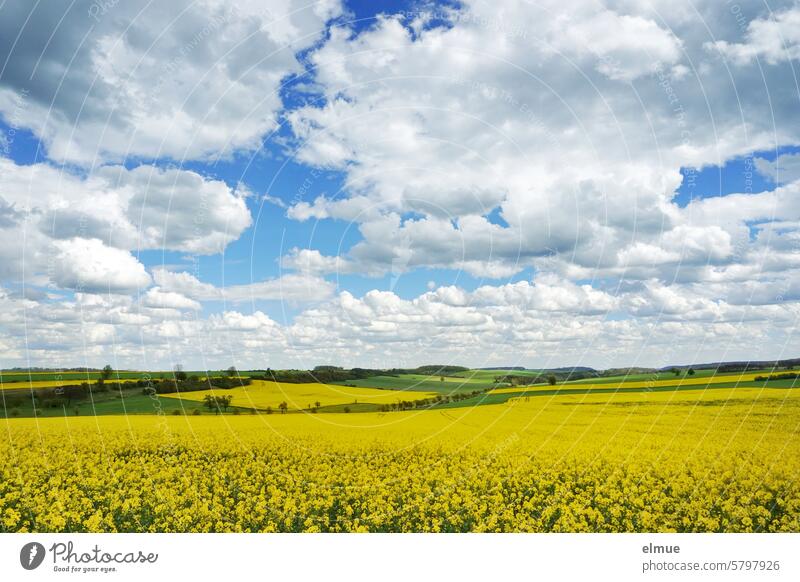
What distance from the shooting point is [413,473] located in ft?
44.3

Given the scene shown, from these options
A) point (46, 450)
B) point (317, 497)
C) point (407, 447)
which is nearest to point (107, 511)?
point (317, 497)

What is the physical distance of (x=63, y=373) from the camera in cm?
2147

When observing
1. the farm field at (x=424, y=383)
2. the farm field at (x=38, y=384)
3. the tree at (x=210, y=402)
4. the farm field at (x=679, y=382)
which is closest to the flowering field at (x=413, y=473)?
the farm field at (x=38, y=384)

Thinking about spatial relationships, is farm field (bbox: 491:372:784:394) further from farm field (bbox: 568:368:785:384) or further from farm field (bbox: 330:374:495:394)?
farm field (bbox: 330:374:495:394)

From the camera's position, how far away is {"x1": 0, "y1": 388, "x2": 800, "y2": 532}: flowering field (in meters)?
11.4

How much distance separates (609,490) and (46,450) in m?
15.6

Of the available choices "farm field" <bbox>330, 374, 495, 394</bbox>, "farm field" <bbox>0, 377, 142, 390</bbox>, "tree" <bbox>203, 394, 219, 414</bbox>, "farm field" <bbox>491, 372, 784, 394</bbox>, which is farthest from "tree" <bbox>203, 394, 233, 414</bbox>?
"farm field" <bbox>491, 372, 784, 394</bbox>

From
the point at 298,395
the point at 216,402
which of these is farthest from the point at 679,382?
the point at 216,402

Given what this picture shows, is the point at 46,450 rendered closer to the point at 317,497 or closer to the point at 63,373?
the point at 63,373
